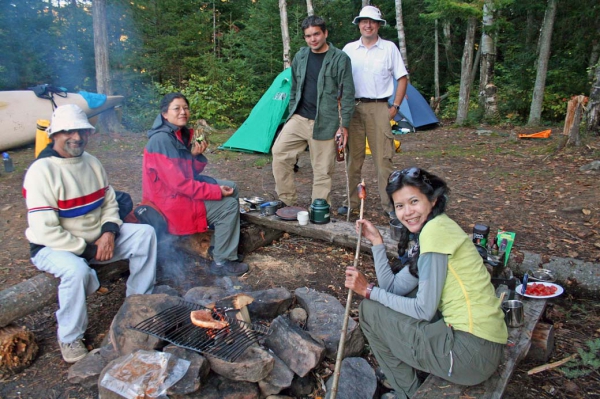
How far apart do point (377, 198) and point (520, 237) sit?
1.84 meters

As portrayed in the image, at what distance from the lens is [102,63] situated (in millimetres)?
10180

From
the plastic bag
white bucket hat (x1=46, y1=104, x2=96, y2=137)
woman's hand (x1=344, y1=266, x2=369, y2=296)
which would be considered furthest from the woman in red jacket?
woman's hand (x1=344, y1=266, x2=369, y2=296)

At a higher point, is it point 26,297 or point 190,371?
point 26,297

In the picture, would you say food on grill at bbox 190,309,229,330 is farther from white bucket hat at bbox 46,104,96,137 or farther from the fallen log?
white bucket hat at bbox 46,104,96,137

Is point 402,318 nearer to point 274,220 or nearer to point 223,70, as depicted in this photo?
point 274,220

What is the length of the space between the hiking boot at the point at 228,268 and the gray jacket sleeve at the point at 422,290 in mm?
1758

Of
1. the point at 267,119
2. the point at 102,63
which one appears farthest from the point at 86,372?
the point at 102,63

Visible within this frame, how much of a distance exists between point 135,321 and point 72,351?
0.50m

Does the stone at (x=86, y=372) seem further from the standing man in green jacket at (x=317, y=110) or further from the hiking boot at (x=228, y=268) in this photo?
the standing man in green jacket at (x=317, y=110)

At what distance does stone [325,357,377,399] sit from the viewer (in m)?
2.28

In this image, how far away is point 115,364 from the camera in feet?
7.18

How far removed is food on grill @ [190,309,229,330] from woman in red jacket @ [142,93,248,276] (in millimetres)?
1186

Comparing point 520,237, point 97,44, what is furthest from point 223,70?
point 520,237

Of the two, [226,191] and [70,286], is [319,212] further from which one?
[70,286]
